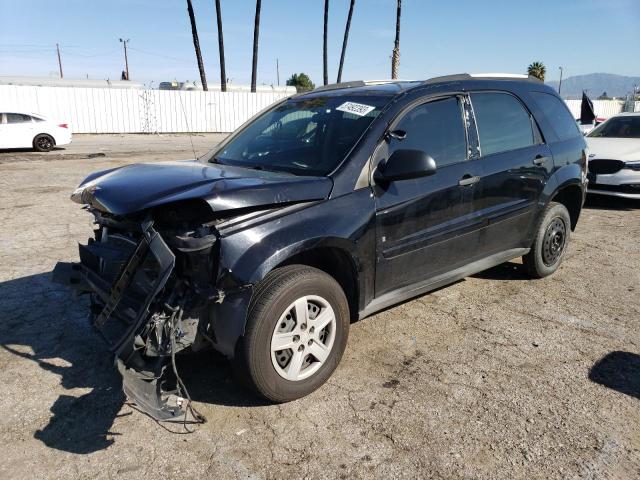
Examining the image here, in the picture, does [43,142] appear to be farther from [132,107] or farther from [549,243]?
[549,243]

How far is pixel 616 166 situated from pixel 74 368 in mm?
8437

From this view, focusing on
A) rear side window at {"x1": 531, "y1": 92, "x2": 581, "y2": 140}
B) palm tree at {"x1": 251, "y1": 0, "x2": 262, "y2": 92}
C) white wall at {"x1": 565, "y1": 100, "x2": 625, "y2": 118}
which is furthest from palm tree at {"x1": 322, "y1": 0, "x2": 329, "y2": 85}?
rear side window at {"x1": 531, "y1": 92, "x2": 581, "y2": 140}

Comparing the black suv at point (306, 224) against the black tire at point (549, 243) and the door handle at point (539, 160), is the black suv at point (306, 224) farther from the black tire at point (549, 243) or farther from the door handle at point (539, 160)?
the black tire at point (549, 243)

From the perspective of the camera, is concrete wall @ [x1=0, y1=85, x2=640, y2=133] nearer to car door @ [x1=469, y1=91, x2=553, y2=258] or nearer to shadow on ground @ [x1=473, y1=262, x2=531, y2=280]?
shadow on ground @ [x1=473, y1=262, x2=531, y2=280]

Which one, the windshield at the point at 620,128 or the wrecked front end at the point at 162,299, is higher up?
the windshield at the point at 620,128

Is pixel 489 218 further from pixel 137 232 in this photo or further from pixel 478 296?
pixel 137 232

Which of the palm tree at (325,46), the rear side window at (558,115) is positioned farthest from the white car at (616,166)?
the palm tree at (325,46)

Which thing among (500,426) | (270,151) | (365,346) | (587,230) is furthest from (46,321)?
(587,230)

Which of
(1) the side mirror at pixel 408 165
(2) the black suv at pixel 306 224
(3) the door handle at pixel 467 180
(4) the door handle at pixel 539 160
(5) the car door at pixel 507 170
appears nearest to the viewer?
(2) the black suv at pixel 306 224

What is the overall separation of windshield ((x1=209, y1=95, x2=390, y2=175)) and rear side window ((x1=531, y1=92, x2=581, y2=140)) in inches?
82.3

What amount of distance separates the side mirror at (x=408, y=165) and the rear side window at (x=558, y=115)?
2249 millimetres

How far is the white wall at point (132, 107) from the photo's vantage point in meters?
24.6

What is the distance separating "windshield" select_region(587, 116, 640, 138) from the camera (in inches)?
372

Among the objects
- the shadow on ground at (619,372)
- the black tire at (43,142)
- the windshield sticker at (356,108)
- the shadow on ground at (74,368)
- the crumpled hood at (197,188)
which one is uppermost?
the windshield sticker at (356,108)
